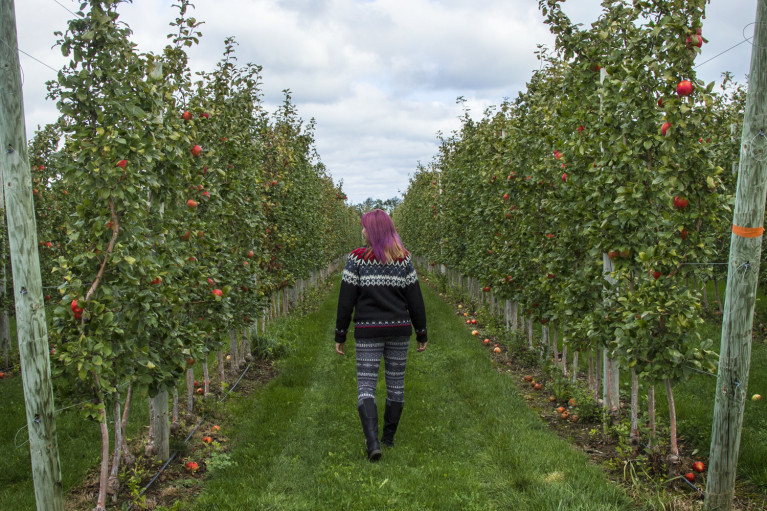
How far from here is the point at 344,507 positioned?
12.7 ft

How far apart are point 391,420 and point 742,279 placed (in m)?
2.96

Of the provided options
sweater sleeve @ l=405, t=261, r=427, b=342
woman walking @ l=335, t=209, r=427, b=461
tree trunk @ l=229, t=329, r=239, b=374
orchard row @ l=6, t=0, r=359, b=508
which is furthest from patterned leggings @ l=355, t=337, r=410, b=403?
tree trunk @ l=229, t=329, r=239, b=374

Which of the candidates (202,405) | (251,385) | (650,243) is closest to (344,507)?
(202,405)

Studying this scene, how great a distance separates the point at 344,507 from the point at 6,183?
2.90 meters

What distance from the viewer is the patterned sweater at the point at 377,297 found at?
4715 millimetres

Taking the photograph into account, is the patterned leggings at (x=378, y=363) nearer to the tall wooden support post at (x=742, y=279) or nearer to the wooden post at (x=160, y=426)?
the wooden post at (x=160, y=426)

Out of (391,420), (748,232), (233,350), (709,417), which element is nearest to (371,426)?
(391,420)

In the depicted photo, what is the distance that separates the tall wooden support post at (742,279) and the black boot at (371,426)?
7.82 feet

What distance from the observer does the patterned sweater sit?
4.71 meters

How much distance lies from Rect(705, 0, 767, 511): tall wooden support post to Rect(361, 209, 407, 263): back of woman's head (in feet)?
8.04

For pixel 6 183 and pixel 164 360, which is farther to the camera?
pixel 164 360

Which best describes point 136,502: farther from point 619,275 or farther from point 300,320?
point 300,320

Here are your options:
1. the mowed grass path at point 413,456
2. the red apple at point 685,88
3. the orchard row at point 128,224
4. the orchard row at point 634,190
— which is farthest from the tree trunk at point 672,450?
the orchard row at point 128,224

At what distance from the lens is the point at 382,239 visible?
4758 mm
